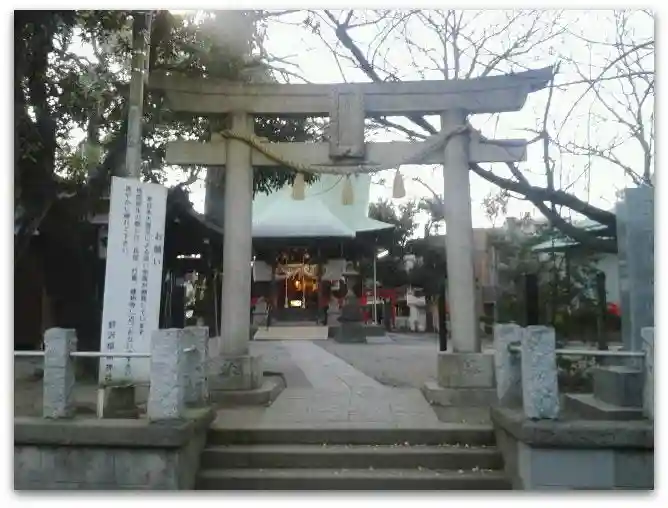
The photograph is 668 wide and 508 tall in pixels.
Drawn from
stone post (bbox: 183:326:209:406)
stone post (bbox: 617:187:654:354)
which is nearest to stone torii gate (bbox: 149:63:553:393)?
stone post (bbox: 183:326:209:406)

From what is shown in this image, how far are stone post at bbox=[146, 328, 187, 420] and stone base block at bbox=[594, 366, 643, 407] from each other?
111 inches

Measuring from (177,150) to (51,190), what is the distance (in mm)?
1200

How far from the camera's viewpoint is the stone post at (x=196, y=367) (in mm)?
4199

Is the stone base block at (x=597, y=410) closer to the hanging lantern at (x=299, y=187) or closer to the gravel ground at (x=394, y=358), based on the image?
the gravel ground at (x=394, y=358)

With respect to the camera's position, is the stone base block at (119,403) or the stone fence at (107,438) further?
the stone base block at (119,403)

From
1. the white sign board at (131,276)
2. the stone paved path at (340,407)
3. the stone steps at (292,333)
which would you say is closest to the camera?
the white sign board at (131,276)

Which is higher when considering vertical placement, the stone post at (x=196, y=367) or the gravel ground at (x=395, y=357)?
the stone post at (x=196, y=367)

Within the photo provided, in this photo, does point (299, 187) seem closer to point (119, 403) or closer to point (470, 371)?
point (470, 371)

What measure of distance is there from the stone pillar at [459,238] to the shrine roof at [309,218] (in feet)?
24.2

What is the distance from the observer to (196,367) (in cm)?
436

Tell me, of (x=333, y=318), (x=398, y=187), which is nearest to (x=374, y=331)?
(x=333, y=318)

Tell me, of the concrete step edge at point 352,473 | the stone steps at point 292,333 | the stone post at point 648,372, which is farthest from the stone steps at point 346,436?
the stone steps at point 292,333

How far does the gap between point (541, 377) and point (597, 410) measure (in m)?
0.60

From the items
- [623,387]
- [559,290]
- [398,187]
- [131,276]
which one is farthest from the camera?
[559,290]
